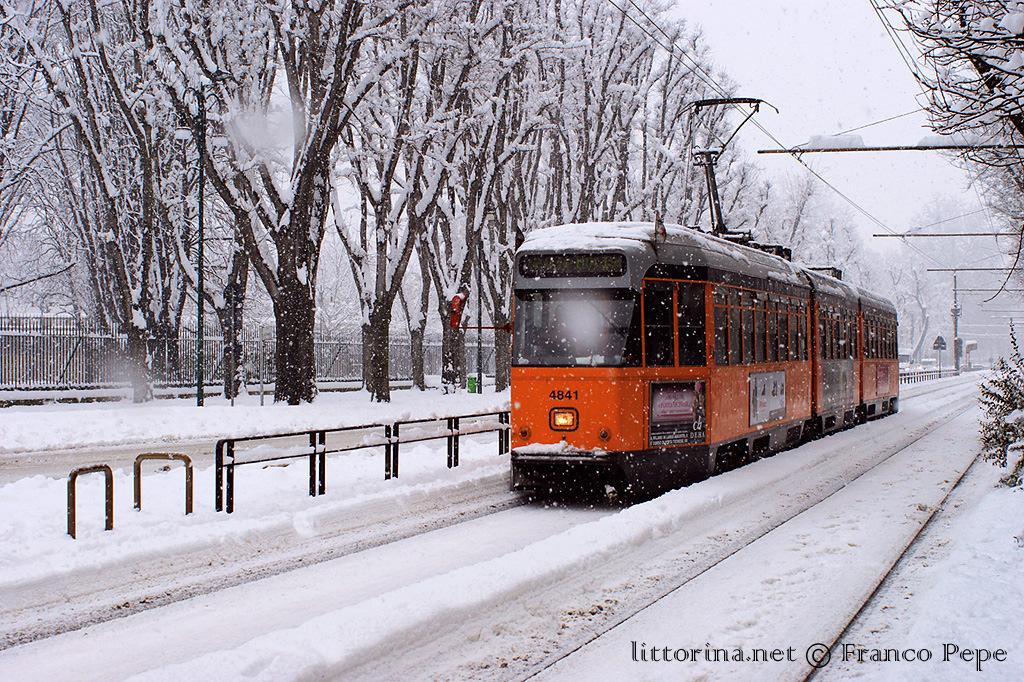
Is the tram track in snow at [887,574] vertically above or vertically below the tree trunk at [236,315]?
below

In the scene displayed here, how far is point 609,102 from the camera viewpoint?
3681cm

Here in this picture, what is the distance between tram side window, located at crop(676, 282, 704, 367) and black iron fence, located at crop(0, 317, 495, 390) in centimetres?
1850

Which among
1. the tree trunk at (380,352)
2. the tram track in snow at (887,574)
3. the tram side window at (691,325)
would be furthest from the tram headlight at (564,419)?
the tree trunk at (380,352)

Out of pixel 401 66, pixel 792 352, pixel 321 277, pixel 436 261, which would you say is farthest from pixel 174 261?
pixel 321 277

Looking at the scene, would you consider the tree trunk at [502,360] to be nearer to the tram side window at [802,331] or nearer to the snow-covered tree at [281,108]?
the snow-covered tree at [281,108]

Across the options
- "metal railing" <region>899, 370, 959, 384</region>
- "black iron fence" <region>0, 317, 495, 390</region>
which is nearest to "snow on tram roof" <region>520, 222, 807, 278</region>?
"black iron fence" <region>0, 317, 495, 390</region>

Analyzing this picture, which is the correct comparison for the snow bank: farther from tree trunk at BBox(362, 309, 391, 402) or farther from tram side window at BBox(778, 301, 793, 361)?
tree trunk at BBox(362, 309, 391, 402)

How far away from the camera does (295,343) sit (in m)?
26.6

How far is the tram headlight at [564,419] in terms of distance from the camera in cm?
1281

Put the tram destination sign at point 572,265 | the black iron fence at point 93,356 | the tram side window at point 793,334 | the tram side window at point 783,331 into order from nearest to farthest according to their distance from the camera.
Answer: the tram destination sign at point 572,265 → the tram side window at point 783,331 → the tram side window at point 793,334 → the black iron fence at point 93,356

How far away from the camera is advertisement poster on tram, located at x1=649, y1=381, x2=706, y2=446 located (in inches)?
515

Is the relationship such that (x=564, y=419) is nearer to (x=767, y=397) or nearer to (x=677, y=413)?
(x=677, y=413)

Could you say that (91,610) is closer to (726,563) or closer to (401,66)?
(726,563)

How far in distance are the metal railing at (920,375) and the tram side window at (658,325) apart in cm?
5443
